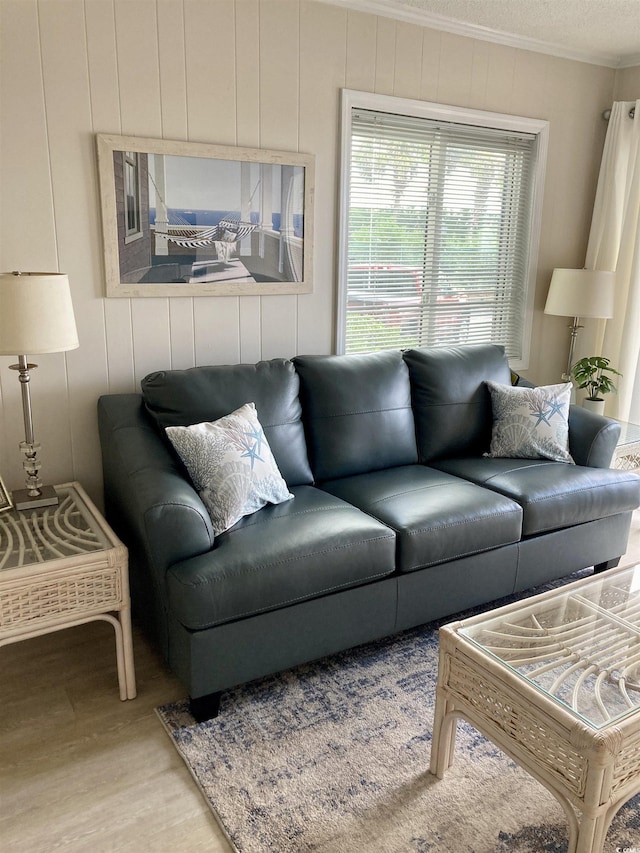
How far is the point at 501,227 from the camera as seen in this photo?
3834 mm

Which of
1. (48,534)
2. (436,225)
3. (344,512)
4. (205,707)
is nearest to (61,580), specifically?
(48,534)

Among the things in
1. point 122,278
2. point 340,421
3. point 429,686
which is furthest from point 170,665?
point 122,278

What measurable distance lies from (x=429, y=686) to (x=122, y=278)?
1.90 m

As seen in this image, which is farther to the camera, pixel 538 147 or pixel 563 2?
pixel 538 147

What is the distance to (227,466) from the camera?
2.36 metres

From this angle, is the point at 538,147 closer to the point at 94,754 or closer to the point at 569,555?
the point at 569,555

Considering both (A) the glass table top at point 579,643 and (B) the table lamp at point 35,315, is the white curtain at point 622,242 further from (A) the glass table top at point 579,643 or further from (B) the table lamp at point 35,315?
(B) the table lamp at point 35,315

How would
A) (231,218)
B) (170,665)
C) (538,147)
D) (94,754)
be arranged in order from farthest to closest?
(538,147), (231,218), (170,665), (94,754)

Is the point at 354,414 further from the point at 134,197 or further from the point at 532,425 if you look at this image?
the point at 134,197

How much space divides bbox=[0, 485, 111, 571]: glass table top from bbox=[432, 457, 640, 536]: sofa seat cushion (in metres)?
1.53

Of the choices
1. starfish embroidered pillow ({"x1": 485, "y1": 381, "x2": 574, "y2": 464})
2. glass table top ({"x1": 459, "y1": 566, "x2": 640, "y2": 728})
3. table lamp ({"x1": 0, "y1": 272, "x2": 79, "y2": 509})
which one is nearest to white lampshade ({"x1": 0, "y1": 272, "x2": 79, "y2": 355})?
table lamp ({"x1": 0, "y1": 272, "x2": 79, "y2": 509})

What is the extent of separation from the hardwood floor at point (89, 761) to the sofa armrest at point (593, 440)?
202cm

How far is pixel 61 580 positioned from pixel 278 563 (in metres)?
0.65

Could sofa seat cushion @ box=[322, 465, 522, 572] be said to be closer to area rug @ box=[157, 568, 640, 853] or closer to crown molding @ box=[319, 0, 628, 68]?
area rug @ box=[157, 568, 640, 853]
